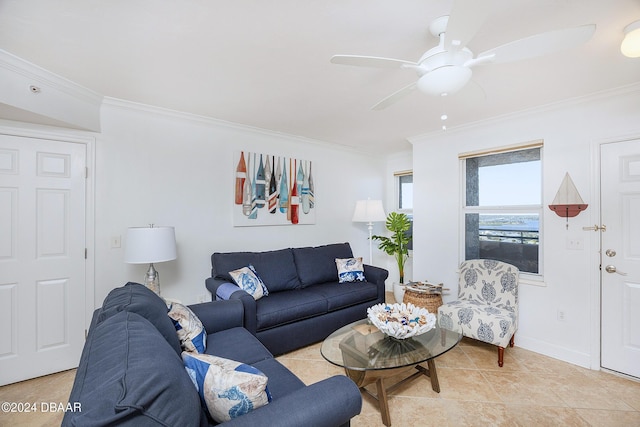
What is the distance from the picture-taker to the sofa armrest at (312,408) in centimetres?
98

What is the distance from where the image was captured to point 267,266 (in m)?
3.12

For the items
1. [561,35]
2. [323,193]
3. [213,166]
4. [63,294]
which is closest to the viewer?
[561,35]

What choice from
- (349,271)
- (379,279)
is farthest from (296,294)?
(379,279)

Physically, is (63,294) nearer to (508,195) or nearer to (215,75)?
(215,75)

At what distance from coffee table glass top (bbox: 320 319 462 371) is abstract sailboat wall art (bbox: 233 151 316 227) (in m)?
1.83

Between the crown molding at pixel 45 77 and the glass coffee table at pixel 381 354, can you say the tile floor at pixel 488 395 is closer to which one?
the glass coffee table at pixel 381 354

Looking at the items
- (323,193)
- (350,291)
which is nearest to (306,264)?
(350,291)

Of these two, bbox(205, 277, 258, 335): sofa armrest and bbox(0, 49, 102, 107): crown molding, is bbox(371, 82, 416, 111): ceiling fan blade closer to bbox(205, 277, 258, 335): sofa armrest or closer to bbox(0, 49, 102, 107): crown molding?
bbox(205, 277, 258, 335): sofa armrest

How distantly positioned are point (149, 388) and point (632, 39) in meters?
2.73

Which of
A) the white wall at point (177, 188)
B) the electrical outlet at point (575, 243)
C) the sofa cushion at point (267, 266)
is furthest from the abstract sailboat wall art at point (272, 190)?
the electrical outlet at point (575, 243)

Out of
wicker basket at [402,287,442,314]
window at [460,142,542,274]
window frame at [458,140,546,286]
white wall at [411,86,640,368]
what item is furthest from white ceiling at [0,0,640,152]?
wicker basket at [402,287,442,314]

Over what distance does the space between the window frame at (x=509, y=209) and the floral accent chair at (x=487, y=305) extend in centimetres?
23

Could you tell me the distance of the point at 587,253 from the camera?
2557mm

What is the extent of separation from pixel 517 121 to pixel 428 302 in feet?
7.24
